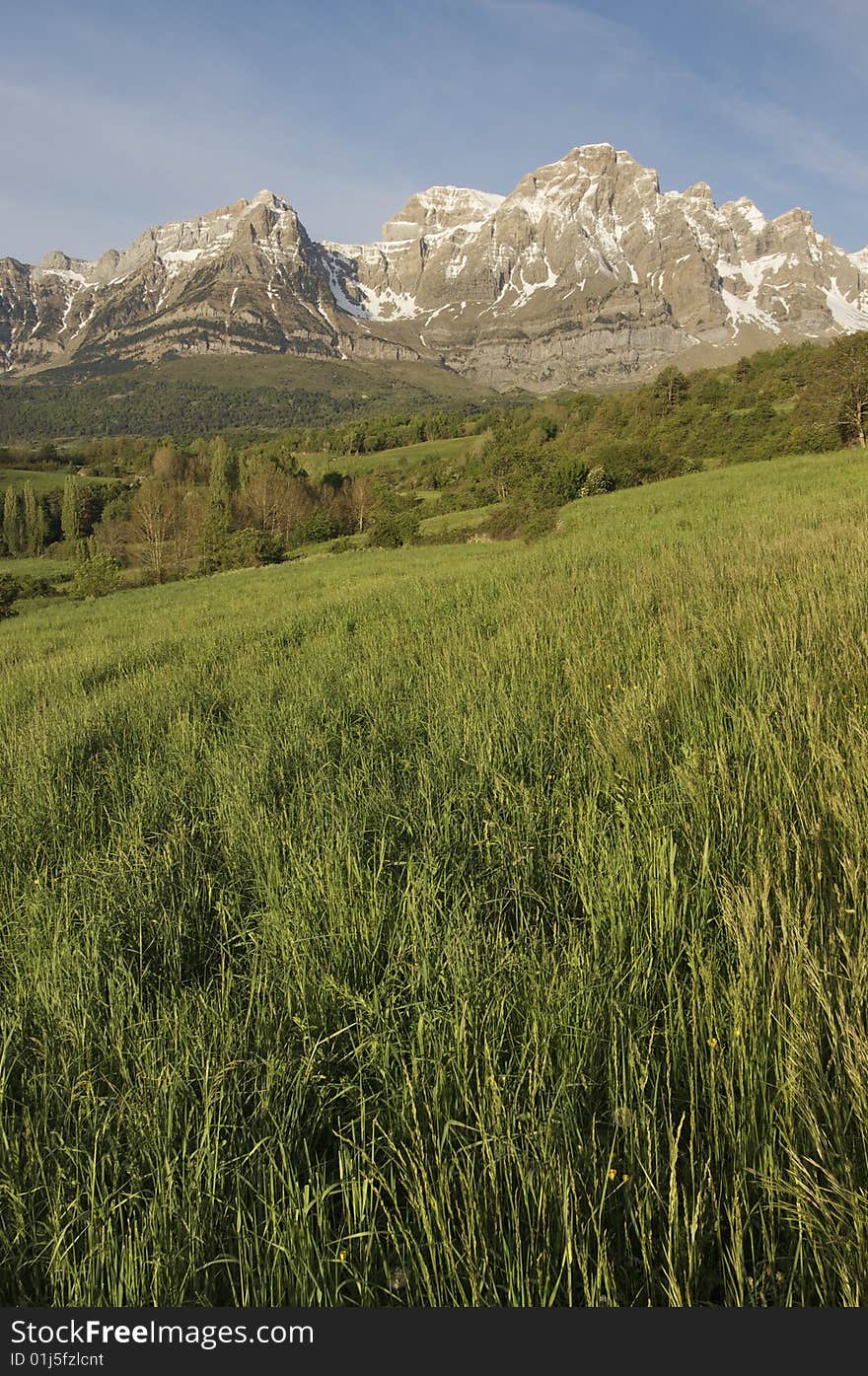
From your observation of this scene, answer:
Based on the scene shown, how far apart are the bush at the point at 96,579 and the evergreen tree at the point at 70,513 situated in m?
49.8

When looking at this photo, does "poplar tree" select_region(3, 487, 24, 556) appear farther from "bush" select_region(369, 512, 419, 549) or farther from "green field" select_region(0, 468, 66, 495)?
"bush" select_region(369, 512, 419, 549)

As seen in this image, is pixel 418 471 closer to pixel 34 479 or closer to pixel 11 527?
pixel 11 527

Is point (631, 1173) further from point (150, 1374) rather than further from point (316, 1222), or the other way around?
point (150, 1374)

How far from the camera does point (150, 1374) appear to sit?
120 cm

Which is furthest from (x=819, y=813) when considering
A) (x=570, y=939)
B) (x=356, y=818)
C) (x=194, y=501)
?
(x=194, y=501)

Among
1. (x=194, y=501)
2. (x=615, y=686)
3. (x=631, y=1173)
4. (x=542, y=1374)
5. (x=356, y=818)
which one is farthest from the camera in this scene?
(x=194, y=501)

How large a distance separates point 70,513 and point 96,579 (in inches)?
2240

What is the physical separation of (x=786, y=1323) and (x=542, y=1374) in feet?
1.39

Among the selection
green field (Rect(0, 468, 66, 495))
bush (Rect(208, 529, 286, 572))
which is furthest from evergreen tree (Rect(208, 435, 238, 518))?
green field (Rect(0, 468, 66, 495))

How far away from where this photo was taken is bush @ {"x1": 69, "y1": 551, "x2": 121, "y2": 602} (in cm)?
5753

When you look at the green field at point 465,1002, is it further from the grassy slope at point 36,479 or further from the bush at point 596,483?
the grassy slope at point 36,479

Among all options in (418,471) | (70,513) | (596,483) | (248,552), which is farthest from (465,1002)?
(70,513)

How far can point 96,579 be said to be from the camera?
5875 cm

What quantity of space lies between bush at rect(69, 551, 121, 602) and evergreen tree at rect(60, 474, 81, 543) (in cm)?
4982
